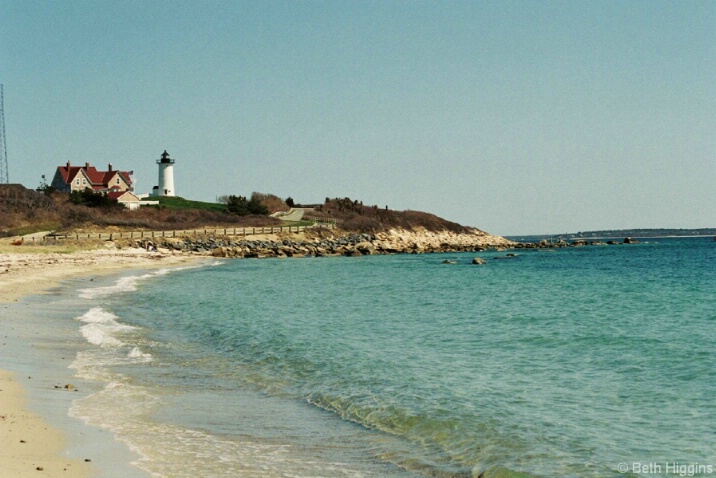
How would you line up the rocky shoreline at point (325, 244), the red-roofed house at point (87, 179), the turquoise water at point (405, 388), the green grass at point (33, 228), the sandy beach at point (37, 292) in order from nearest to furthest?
the sandy beach at point (37, 292) < the turquoise water at point (405, 388) < the green grass at point (33, 228) < the rocky shoreline at point (325, 244) < the red-roofed house at point (87, 179)

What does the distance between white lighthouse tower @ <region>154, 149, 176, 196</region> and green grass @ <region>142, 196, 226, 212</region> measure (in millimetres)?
2614

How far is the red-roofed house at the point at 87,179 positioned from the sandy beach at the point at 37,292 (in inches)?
1720

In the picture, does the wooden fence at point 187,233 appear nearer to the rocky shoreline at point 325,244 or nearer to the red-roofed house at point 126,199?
the rocky shoreline at point 325,244

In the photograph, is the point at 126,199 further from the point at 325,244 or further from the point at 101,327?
A: the point at 101,327

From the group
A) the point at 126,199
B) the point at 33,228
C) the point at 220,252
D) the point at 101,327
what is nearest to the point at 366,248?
the point at 220,252

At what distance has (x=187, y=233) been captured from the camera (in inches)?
3088

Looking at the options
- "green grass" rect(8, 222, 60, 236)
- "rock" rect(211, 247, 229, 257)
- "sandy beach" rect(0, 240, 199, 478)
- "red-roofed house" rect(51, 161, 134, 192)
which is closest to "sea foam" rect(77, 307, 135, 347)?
"sandy beach" rect(0, 240, 199, 478)

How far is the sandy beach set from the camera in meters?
7.46

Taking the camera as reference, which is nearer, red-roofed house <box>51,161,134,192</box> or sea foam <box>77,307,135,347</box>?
sea foam <box>77,307,135,347</box>

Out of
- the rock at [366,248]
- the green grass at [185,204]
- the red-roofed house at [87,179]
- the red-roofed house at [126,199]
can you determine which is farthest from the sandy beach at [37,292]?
the red-roofed house at [87,179]

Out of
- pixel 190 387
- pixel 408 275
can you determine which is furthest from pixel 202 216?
pixel 190 387

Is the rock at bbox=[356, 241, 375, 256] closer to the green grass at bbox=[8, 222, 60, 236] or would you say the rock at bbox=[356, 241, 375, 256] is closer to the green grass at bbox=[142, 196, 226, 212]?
the green grass at bbox=[142, 196, 226, 212]

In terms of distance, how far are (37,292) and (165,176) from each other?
90.7 meters

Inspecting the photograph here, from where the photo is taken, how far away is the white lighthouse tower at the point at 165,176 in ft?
382
